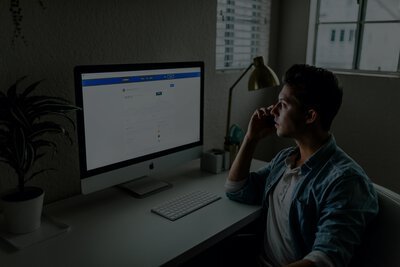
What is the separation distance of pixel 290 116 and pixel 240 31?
1.19 m

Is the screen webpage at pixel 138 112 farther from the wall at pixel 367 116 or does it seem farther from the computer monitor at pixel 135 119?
the wall at pixel 367 116

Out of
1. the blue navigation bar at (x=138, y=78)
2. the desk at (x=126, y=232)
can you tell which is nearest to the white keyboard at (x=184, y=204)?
the desk at (x=126, y=232)

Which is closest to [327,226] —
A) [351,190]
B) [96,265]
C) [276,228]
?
[351,190]

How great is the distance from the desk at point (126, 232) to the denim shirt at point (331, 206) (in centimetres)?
23

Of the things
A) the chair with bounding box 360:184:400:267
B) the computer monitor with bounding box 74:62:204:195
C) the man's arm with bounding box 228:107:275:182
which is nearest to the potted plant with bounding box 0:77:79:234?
the computer monitor with bounding box 74:62:204:195

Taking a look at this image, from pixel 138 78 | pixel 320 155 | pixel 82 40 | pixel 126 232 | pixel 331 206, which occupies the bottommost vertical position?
pixel 126 232

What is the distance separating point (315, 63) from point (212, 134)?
94 cm

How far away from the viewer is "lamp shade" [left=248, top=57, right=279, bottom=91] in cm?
177

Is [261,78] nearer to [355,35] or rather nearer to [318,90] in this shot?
[318,90]

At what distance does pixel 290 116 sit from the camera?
1.39 meters

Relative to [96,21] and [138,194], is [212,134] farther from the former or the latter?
[96,21]

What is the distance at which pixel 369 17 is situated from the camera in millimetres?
2393

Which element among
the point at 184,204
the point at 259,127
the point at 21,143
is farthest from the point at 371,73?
the point at 21,143

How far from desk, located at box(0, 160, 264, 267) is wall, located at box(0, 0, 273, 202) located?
0.61 feet
